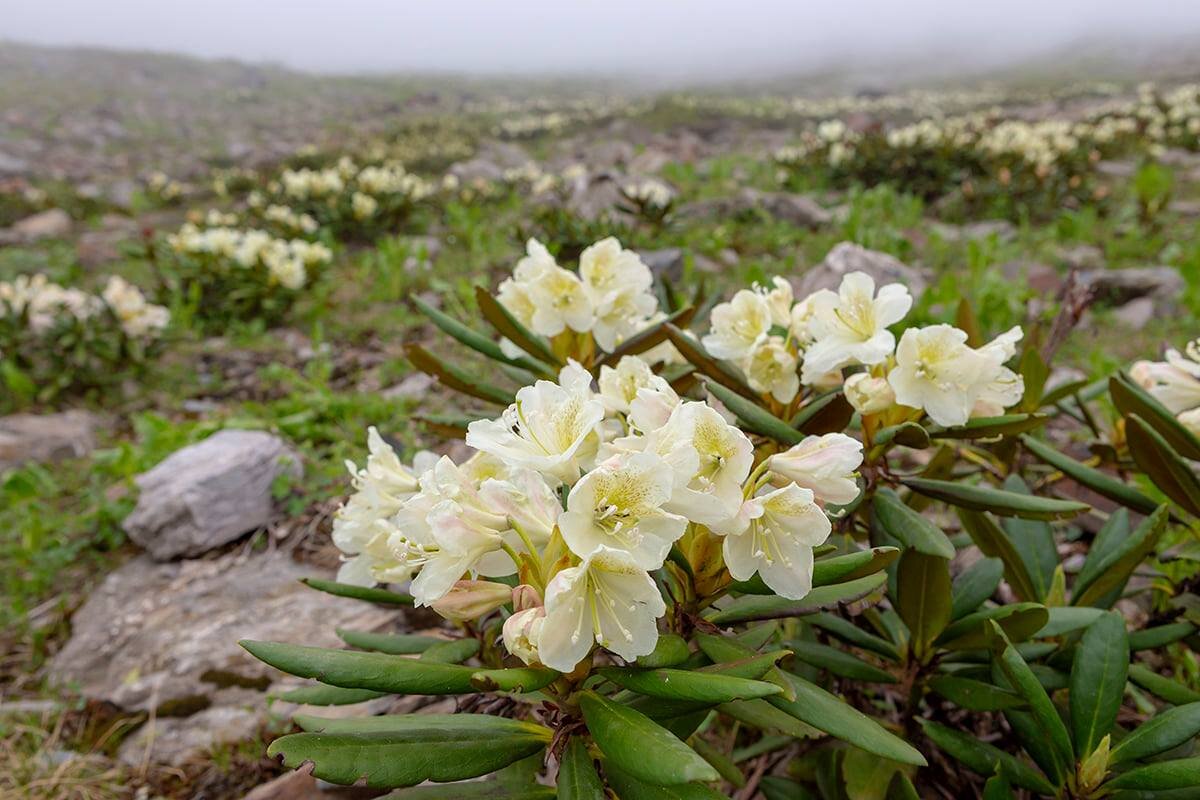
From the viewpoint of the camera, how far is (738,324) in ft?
5.29

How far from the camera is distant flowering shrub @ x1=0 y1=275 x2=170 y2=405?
4453 millimetres

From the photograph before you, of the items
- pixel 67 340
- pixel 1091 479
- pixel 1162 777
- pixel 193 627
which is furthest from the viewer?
pixel 67 340

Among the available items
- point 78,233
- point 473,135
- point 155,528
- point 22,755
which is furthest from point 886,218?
point 473,135

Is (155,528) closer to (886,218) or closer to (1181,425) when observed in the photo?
(1181,425)

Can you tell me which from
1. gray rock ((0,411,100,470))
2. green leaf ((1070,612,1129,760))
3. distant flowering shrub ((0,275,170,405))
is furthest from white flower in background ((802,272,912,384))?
distant flowering shrub ((0,275,170,405))

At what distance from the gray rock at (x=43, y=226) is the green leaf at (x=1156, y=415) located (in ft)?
34.8

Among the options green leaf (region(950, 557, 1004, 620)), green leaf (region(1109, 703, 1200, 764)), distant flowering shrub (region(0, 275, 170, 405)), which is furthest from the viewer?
distant flowering shrub (region(0, 275, 170, 405))

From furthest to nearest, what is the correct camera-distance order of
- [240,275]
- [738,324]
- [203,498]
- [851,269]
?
[240,275]
[851,269]
[203,498]
[738,324]

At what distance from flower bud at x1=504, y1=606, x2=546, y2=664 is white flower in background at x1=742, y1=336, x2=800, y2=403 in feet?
2.61

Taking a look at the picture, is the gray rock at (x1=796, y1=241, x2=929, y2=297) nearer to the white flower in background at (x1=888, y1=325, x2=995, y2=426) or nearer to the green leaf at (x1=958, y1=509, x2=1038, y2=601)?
the green leaf at (x1=958, y1=509, x2=1038, y2=601)

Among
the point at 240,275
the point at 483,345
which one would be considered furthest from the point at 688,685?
the point at 240,275

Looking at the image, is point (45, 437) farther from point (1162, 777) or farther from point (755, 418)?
point (1162, 777)

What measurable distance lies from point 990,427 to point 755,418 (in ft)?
1.57

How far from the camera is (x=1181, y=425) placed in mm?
1545
